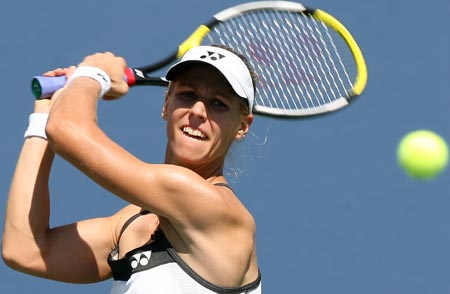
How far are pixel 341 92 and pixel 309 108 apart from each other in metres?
0.16

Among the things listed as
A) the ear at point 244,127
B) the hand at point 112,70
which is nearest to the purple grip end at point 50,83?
the hand at point 112,70

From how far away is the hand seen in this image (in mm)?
3697

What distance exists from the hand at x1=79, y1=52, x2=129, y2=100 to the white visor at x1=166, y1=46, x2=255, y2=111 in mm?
140

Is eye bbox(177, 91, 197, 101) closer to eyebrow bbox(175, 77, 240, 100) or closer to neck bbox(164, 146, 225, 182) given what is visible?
eyebrow bbox(175, 77, 240, 100)

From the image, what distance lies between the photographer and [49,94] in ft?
12.5

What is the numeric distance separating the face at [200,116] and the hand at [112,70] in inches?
6.0

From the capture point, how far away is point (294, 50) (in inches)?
182

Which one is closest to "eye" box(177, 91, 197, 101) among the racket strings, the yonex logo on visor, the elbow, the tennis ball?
the yonex logo on visor

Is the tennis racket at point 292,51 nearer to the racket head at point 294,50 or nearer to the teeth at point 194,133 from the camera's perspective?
the racket head at point 294,50

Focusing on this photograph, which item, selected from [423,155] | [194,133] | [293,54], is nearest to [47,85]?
[194,133]

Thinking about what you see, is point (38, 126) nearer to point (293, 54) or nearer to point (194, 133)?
point (194, 133)

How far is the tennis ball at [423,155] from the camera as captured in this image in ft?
17.9

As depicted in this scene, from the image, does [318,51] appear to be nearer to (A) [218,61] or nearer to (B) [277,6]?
(B) [277,6]

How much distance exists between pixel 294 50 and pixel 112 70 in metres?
1.07
